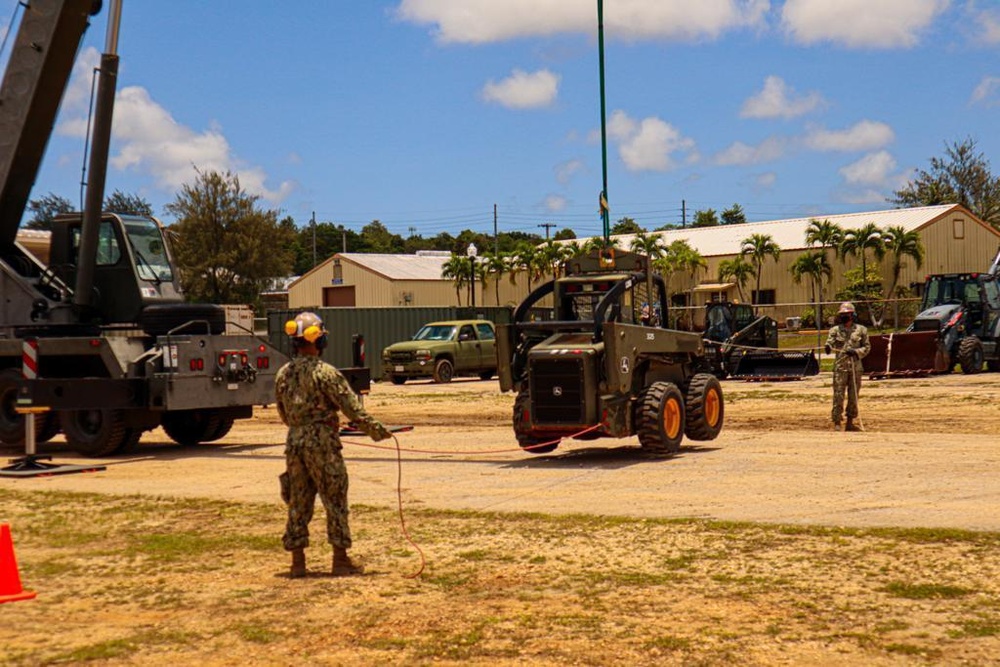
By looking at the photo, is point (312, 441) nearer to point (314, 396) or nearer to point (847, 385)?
point (314, 396)

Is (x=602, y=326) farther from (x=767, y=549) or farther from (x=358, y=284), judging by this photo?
(x=358, y=284)

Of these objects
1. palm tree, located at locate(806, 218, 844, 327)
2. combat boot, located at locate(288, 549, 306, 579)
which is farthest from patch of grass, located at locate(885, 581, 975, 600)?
palm tree, located at locate(806, 218, 844, 327)

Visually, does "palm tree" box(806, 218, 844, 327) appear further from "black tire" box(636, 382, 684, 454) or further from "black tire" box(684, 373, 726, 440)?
"black tire" box(636, 382, 684, 454)

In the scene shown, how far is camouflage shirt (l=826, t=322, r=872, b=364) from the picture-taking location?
18859 mm

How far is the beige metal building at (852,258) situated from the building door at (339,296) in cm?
1539

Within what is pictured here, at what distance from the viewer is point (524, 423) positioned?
635 inches

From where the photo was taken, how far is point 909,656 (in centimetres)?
664

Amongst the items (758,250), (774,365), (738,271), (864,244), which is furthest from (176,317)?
(738,271)

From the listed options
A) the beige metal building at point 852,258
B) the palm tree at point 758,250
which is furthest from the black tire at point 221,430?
the palm tree at point 758,250

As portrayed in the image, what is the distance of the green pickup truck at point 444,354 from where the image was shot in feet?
118

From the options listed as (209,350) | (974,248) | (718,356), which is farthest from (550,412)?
(974,248)

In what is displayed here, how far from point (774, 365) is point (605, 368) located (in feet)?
57.0

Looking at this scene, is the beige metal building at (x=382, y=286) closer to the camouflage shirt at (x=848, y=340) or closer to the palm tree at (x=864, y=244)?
the palm tree at (x=864, y=244)

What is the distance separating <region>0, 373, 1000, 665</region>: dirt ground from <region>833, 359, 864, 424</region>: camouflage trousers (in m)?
1.21
